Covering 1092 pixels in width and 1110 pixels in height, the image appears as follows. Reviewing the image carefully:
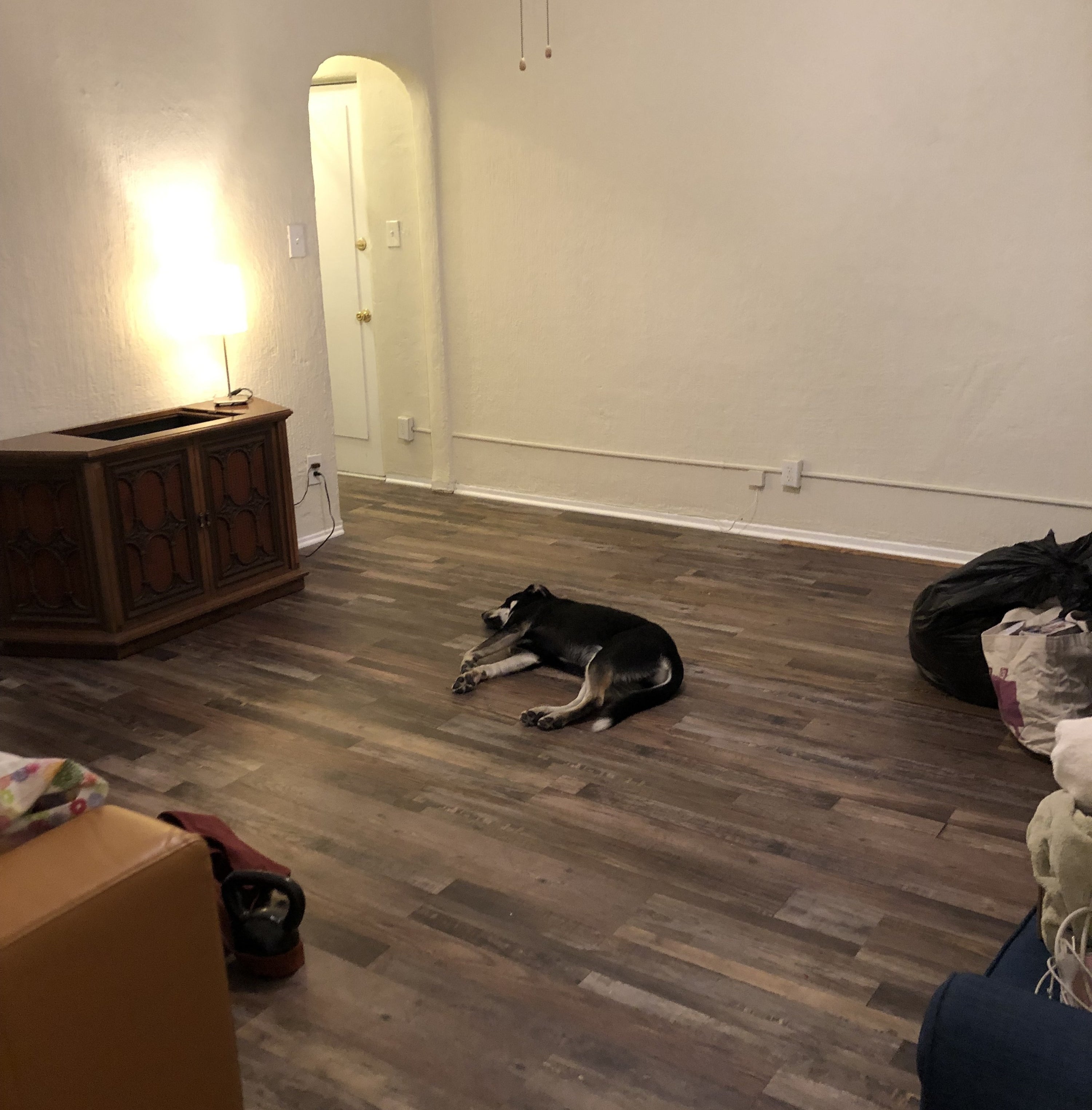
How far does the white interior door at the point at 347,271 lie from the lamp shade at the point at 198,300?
5.72ft

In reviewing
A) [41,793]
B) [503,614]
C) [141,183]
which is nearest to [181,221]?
[141,183]

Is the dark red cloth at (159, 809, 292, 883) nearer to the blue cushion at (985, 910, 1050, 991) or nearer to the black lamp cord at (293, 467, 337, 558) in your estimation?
the blue cushion at (985, 910, 1050, 991)

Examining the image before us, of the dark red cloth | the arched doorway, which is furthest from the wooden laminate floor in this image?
the arched doorway

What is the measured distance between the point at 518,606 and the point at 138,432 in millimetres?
1760

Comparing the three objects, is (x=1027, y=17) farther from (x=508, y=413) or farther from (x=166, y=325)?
(x=166, y=325)

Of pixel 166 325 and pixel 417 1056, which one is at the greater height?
pixel 166 325

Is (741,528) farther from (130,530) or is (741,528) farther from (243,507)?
(130,530)

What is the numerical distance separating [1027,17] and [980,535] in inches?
80.9

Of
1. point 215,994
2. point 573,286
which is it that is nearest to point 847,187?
point 573,286

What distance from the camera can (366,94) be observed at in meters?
6.16

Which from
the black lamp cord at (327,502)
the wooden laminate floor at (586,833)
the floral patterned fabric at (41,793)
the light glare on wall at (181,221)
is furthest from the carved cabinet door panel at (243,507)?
the floral patterned fabric at (41,793)

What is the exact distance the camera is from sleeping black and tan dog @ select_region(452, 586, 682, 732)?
11.4 ft

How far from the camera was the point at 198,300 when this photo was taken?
15.0 ft

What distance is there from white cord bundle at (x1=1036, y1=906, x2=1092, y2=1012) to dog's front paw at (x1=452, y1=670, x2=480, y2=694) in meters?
2.32
